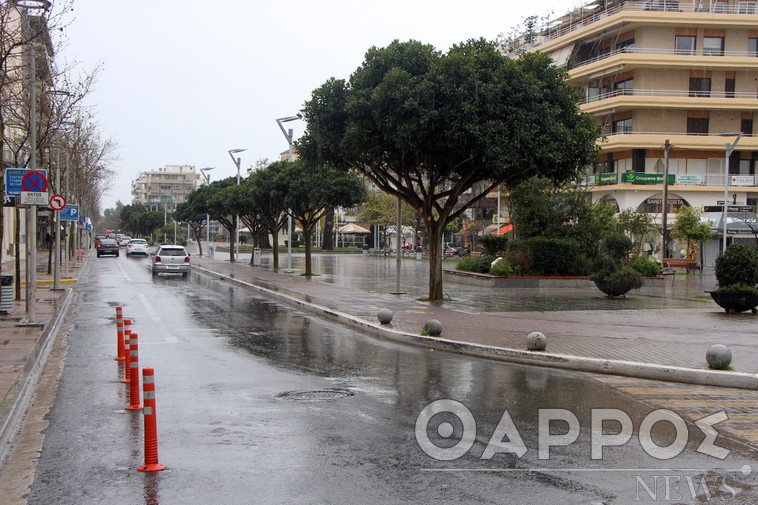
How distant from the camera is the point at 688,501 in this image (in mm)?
5922

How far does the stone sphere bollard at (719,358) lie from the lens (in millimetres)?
11445

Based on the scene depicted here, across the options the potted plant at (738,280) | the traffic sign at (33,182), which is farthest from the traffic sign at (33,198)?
the potted plant at (738,280)

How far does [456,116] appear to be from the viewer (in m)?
21.0

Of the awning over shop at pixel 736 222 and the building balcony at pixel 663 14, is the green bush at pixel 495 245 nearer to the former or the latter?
the awning over shop at pixel 736 222

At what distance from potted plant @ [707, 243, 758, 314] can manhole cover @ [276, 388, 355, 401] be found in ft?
47.1

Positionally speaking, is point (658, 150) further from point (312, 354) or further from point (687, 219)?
point (312, 354)

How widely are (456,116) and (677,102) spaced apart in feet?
120

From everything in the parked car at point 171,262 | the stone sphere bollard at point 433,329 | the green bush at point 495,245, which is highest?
the green bush at point 495,245

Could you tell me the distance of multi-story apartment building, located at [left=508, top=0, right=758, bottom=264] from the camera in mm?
52000

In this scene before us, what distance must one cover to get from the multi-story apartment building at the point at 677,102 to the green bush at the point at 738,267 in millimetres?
31768

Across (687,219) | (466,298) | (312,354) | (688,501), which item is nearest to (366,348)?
(312,354)

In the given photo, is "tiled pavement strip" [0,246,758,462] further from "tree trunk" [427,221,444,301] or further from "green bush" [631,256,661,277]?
"green bush" [631,256,661,277]

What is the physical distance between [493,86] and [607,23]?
35.7m

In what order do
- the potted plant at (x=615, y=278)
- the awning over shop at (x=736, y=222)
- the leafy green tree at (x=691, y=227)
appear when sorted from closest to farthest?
1. the potted plant at (x=615, y=278)
2. the awning over shop at (x=736, y=222)
3. the leafy green tree at (x=691, y=227)
